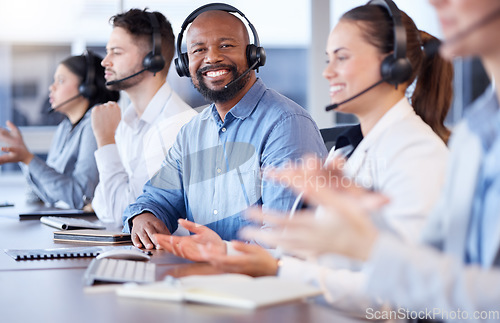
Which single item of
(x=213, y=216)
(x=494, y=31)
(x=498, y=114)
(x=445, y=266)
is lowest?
(x=213, y=216)

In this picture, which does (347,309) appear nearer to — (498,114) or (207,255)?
(207,255)

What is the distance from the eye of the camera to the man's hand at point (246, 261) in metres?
1.20

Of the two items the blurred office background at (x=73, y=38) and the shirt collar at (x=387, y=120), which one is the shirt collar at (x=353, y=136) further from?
the blurred office background at (x=73, y=38)

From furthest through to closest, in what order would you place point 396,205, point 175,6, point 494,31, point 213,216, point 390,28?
1. point 175,6
2. point 213,216
3. point 390,28
4. point 396,205
5. point 494,31

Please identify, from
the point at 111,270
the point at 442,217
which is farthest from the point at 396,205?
the point at 111,270

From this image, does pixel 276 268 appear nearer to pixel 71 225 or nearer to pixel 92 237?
pixel 92 237

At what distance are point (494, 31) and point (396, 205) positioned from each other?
400mm

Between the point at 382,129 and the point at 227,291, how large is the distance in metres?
0.54

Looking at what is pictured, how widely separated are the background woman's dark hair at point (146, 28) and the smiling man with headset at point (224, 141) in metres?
0.49

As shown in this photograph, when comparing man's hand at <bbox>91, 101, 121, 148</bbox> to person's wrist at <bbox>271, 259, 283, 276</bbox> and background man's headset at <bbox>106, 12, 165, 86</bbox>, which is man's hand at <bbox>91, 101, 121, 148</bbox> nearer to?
background man's headset at <bbox>106, 12, 165, 86</bbox>

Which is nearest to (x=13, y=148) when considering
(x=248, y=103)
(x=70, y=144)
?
(x=70, y=144)

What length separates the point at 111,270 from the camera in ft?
4.00

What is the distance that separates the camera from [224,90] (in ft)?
7.09

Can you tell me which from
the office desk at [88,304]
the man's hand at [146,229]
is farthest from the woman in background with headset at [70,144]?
the office desk at [88,304]
